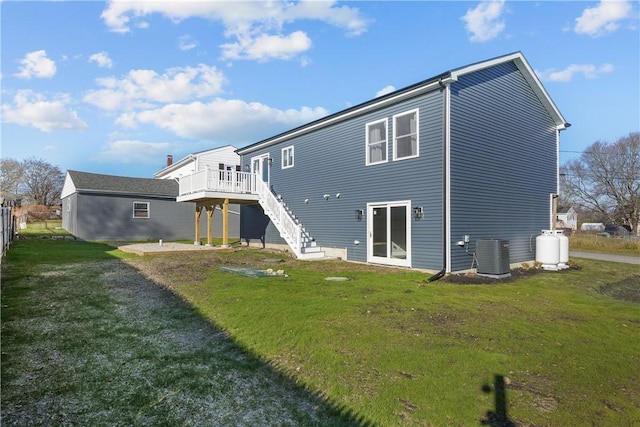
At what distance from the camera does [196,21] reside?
12.1 metres

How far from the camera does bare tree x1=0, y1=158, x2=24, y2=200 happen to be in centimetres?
4034

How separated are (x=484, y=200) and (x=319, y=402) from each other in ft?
30.6

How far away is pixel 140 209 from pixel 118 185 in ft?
6.66

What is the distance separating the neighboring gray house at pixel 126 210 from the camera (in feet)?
67.1

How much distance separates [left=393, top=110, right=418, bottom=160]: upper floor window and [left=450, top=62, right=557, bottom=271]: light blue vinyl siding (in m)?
1.15

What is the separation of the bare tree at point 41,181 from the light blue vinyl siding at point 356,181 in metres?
40.9

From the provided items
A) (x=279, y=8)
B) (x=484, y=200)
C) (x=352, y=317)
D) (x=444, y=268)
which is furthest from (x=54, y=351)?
(x=279, y=8)

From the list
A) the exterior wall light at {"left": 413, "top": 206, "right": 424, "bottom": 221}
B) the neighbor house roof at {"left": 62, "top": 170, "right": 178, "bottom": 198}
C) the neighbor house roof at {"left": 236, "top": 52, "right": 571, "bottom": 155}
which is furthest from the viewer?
the neighbor house roof at {"left": 62, "top": 170, "right": 178, "bottom": 198}

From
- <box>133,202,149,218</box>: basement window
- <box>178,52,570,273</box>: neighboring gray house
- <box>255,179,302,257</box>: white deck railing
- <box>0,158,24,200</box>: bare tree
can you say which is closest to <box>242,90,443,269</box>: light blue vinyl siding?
<box>178,52,570,273</box>: neighboring gray house

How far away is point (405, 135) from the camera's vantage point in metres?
10.5

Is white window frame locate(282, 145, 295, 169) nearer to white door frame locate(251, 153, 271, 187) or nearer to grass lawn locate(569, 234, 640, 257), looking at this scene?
white door frame locate(251, 153, 271, 187)

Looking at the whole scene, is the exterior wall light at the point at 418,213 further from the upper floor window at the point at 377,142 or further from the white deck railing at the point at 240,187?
the white deck railing at the point at 240,187

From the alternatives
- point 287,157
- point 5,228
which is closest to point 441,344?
point 287,157

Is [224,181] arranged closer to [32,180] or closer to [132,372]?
[132,372]
